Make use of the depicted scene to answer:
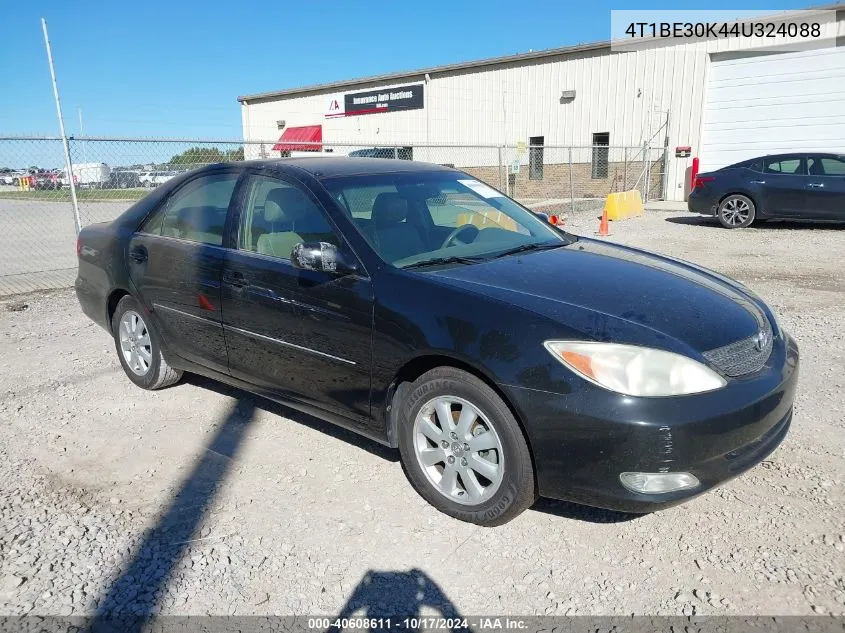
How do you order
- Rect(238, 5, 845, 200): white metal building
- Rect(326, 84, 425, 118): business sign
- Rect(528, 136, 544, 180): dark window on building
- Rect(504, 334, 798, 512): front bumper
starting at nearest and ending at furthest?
Rect(504, 334, 798, 512): front bumper → Rect(238, 5, 845, 200): white metal building → Rect(528, 136, 544, 180): dark window on building → Rect(326, 84, 425, 118): business sign

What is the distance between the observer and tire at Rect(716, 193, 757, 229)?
13.3 m

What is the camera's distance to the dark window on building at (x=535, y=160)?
26.5 meters

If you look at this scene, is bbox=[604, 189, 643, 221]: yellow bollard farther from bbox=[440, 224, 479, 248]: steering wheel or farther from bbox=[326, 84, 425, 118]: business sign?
bbox=[326, 84, 425, 118]: business sign

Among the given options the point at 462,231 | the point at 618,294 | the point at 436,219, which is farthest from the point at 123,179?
the point at 618,294

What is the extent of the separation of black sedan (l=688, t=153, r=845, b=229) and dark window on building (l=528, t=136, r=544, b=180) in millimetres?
13124

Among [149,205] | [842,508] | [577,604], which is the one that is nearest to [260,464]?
[577,604]

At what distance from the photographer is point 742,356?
9.16ft

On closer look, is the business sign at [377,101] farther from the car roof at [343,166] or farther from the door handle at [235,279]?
the door handle at [235,279]

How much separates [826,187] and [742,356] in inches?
460

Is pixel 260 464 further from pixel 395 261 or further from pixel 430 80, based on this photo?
pixel 430 80

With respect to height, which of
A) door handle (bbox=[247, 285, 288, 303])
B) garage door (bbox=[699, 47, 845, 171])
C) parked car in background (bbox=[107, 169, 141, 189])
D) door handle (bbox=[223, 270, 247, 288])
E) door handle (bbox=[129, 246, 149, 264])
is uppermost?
garage door (bbox=[699, 47, 845, 171])

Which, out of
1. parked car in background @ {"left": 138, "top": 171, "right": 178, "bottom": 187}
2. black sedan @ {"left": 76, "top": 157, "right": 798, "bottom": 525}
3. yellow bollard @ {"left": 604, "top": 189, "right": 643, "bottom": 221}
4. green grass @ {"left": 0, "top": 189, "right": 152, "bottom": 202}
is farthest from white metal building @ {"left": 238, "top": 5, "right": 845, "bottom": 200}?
black sedan @ {"left": 76, "top": 157, "right": 798, "bottom": 525}

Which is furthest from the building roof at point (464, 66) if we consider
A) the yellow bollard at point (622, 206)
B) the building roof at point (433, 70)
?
the yellow bollard at point (622, 206)

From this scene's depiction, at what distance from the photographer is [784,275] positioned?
8531mm
